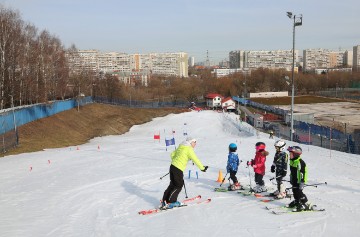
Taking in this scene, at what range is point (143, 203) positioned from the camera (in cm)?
854

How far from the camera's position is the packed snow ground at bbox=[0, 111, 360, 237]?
21.8ft

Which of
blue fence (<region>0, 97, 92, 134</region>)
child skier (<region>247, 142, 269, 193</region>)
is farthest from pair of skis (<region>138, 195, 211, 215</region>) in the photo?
A: blue fence (<region>0, 97, 92, 134</region>)

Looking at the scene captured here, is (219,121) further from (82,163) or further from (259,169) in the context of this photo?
(259,169)

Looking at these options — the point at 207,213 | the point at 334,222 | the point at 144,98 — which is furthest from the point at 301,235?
the point at 144,98

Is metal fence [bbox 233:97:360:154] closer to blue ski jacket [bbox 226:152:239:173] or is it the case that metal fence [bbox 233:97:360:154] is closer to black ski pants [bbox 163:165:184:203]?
blue ski jacket [bbox 226:152:239:173]

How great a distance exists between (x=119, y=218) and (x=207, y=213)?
1.85 metres

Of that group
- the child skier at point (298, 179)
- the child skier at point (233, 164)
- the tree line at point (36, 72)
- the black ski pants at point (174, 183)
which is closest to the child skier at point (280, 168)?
the child skier at point (298, 179)

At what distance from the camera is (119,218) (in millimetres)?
7457

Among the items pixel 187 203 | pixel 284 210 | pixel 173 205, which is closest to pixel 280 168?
pixel 284 210

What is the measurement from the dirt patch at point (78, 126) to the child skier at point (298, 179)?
61.5 feet

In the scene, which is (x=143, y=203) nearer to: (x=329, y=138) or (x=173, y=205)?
(x=173, y=205)

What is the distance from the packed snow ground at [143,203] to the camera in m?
6.65

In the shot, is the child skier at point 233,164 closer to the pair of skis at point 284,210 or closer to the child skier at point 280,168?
the child skier at point 280,168

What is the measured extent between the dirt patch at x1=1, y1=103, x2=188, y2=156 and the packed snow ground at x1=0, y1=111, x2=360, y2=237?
11.4 m
